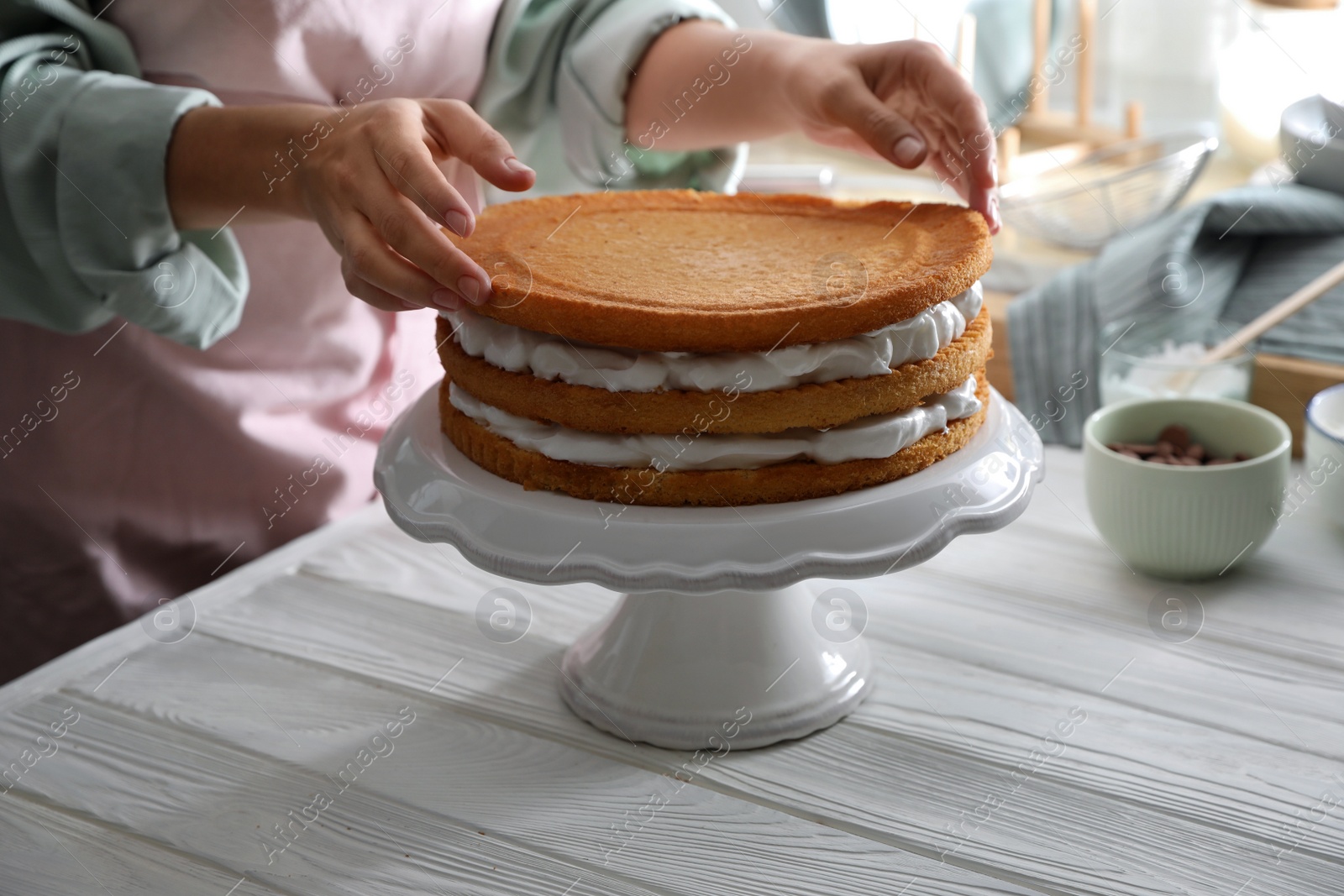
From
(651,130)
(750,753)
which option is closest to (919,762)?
(750,753)

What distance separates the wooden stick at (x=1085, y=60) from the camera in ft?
5.64

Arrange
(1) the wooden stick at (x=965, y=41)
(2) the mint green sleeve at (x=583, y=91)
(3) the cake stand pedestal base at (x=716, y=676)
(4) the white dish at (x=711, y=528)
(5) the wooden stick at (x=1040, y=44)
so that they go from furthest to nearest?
(5) the wooden stick at (x=1040, y=44) < (1) the wooden stick at (x=965, y=41) < (2) the mint green sleeve at (x=583, y=91) < (3) the cake stand pedestal base at (x=716, y=676) < (4) the white dish at (x=711, y=528)

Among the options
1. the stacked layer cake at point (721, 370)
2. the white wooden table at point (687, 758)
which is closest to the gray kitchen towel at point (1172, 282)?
the white wooden table at point (687, 758)

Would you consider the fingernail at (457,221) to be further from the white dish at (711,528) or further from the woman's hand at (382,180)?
the white dish at (711,528)

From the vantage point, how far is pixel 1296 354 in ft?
3.62

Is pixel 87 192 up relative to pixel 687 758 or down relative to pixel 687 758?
up

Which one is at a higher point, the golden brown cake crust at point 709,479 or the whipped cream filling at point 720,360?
the whipped cream filling at point 720,360

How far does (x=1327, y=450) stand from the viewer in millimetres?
854

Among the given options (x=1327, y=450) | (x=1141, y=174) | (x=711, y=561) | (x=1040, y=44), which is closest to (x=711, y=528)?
(x=711, y=561)

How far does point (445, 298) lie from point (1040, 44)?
1383 millimetres

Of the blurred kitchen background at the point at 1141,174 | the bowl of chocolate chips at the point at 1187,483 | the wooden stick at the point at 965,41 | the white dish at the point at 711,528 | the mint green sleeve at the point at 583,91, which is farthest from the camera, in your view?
the wooden stick at the point at 965,41

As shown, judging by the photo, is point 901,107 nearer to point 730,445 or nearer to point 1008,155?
point 730,445

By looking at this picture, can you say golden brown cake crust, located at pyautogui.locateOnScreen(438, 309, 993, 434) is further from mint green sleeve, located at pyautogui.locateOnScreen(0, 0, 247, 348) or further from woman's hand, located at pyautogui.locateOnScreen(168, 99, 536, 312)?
mint green sleeve, located at pyautogui.locateOnScreen(0, 0, 247, 348)

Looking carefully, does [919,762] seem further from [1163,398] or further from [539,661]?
[1163,398]
